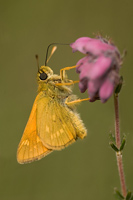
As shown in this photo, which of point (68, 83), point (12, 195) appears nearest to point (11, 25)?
point (12, 195)

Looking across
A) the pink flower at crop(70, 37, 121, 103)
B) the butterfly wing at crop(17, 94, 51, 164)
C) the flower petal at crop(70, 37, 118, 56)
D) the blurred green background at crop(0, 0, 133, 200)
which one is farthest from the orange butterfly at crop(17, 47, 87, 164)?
the blurred green background at crop(0, 0, 133, 200)

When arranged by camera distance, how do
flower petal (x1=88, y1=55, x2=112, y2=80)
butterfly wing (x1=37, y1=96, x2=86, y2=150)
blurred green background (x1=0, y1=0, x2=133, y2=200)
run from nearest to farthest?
1. flower petal (x1=88, y1=55, x2=112, y2=80)
2. butterfly wing (x1=37, y1=96, x2=86, y2=150)
3. blurred green background (x1=0, y1=0, x2=133, y2=200)

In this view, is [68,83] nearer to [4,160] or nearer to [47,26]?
[4,160]

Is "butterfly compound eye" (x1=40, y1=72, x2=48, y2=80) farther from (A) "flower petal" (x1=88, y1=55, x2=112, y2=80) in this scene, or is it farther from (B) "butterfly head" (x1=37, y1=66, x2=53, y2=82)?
(A) "flower petal" (x1=88, y1=55, x2=112, y2=80)

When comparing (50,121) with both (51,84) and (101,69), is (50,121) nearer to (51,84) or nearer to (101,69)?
(51,84)

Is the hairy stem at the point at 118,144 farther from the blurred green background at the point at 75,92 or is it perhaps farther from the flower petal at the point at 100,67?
the blurred green background at the point at 75,92

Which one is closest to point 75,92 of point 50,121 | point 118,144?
point 50,121
